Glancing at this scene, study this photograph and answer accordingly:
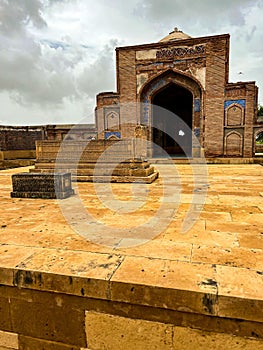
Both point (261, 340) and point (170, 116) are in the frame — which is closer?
point (261, 340)

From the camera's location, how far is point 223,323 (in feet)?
5.05

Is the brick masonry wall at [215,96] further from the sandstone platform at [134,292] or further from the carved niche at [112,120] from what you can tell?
the sandstone platform at [134,292]

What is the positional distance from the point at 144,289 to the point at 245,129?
12.8 meters

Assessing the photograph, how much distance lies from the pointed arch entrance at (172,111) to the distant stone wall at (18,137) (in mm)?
7216

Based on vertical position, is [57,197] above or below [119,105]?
below

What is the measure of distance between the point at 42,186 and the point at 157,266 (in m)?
3.26

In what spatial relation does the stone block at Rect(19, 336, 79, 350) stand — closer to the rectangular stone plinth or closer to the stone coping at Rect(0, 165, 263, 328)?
the stone coping at Rect(0, 165, 263, 328)

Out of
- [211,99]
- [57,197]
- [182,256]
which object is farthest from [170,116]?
[182,256]

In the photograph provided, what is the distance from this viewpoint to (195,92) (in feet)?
43.1


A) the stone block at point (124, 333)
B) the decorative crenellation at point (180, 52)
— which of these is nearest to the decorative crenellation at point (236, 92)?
the decorative crenellation at point (180, 52)

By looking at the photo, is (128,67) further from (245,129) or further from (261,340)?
(261,340)

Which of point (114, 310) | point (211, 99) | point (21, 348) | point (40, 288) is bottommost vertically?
point (21, 348)

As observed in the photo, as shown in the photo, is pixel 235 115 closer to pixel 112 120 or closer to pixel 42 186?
pixel 112 120

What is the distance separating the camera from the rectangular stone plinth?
14.4ft
